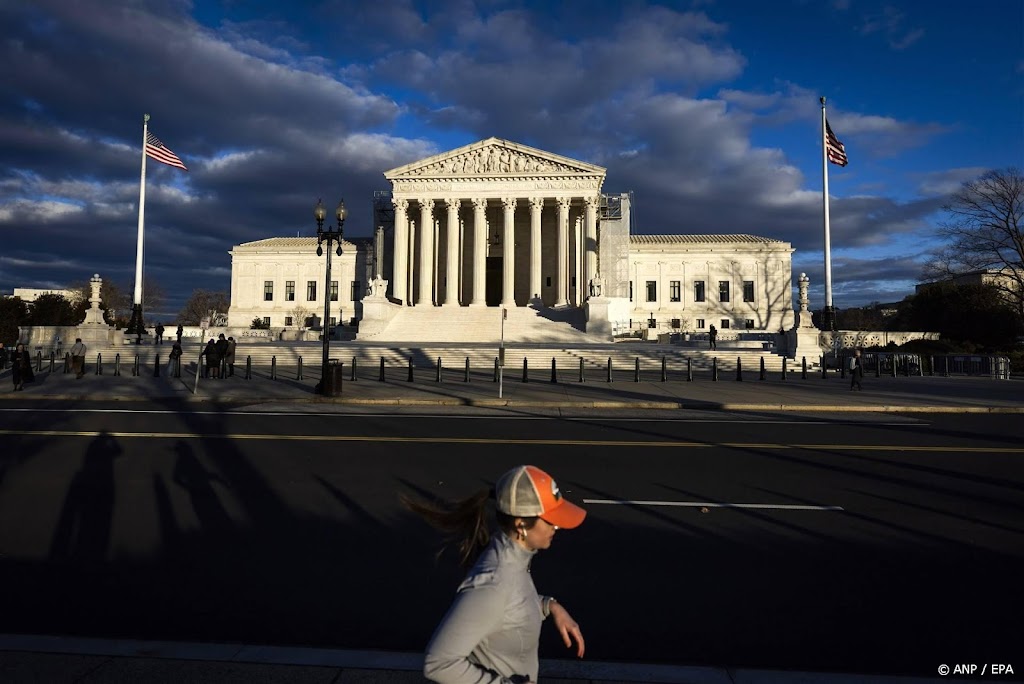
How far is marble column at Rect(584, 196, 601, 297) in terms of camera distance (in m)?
57.5

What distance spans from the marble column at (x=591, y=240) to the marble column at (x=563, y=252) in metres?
2.03

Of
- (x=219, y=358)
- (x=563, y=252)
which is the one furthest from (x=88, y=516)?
(x=563, y=252)

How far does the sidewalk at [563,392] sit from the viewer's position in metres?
17.0

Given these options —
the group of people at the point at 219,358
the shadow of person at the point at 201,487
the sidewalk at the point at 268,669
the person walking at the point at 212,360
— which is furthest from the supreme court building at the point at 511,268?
the sidewalk at the point at 268,669

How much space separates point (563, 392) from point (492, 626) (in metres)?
18.1

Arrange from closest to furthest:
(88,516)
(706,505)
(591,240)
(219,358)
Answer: (88,516), (706,505), (219,358), (591,240)

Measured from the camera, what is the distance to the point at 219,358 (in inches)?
952

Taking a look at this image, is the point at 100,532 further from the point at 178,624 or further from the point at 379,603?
the point at 379,603

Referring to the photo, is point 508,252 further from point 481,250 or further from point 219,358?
point 219,358

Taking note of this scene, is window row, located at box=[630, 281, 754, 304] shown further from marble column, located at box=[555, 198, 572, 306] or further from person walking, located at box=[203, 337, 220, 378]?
person walking, located at box=[203, 337, 220, 378]

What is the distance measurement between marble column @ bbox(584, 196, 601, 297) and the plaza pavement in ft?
107

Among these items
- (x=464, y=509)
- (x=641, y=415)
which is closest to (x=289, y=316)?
(x=641, y=415)

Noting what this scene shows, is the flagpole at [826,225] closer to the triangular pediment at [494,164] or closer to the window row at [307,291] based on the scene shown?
the triangular pediment at [494,164]

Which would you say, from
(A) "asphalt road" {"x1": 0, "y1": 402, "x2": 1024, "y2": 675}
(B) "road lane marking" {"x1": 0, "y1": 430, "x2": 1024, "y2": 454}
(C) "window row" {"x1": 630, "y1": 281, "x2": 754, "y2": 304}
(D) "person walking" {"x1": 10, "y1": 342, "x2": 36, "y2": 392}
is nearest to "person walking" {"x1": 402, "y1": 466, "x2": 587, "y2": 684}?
(A) "asphalt road" {"x1": 0, "y1": 402, "x2": 1024, "y2": 675}
